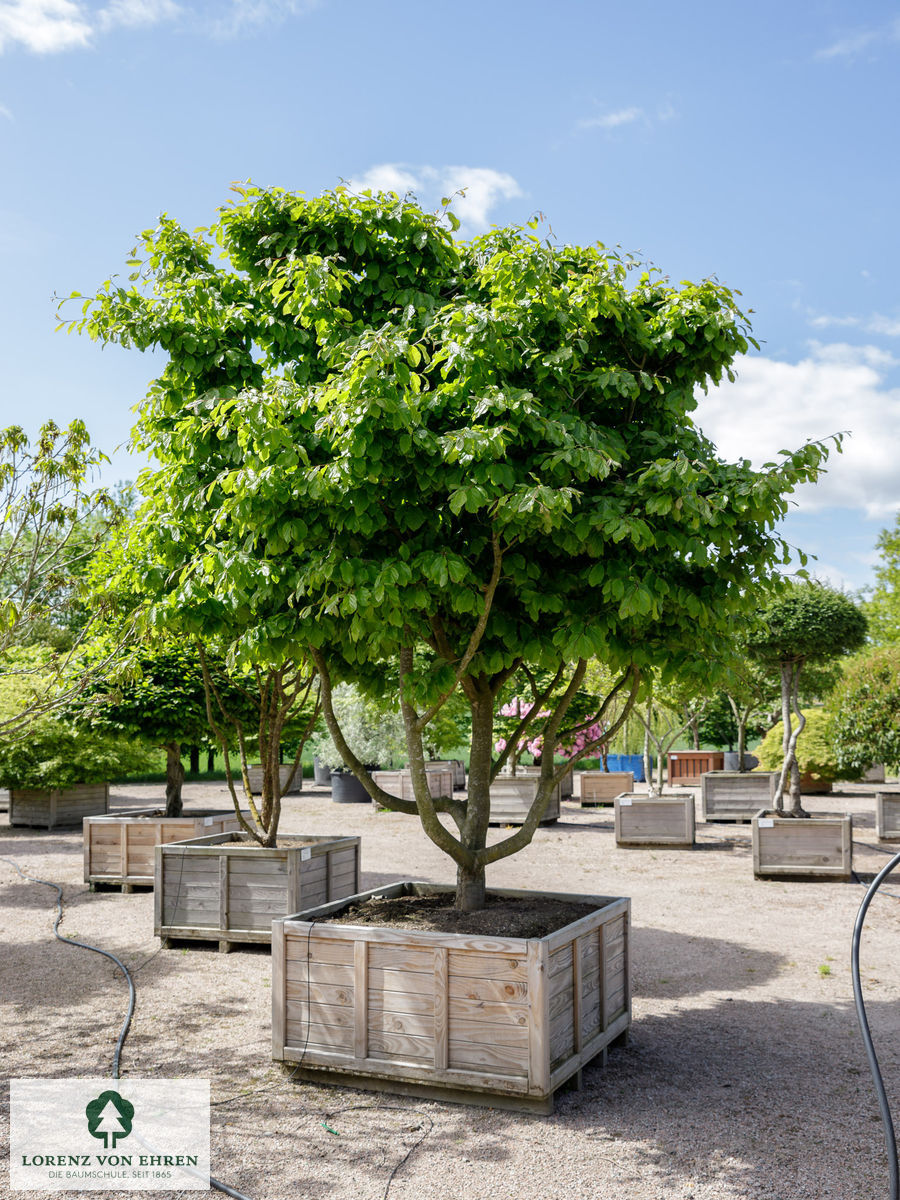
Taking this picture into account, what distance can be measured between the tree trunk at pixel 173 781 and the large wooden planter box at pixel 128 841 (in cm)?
53

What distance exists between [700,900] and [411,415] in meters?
7.88

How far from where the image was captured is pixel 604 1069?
514 centimetres

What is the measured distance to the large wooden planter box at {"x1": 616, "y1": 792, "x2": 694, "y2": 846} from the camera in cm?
1415

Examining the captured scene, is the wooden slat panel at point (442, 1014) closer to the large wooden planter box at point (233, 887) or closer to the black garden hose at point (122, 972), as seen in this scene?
the black garden hose at point (122, 972)

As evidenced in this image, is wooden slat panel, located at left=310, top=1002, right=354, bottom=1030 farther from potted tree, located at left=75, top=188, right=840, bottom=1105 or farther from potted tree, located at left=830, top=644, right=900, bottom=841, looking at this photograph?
potted tree, located at left=830, top=644, right=900, bottom=841

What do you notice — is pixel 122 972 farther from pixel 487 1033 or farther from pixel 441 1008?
pixel 487 1033

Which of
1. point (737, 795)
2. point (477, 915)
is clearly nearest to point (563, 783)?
point (737, 795)

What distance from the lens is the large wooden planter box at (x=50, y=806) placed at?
55.5ft

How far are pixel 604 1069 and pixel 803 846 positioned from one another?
22.7 ft

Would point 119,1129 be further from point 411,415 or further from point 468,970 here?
point 411,415

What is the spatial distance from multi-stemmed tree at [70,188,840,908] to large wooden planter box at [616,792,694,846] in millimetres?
9054

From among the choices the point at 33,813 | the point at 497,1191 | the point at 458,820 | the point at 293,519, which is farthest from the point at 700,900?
the point at 33,813

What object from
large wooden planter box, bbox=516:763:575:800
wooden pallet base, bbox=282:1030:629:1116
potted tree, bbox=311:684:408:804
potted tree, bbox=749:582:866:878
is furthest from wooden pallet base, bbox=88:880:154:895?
potted tree, bbox=311:684:408:804

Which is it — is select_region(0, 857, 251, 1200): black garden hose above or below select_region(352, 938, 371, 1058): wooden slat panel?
below
